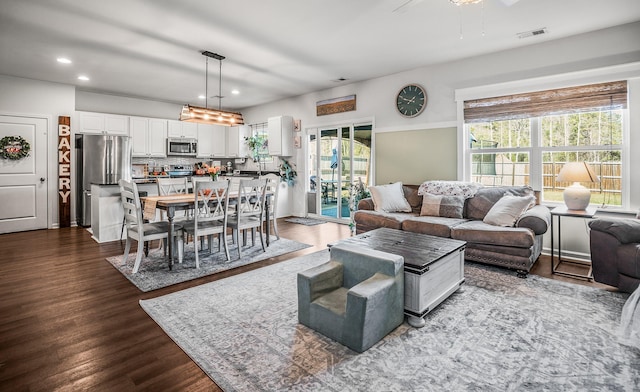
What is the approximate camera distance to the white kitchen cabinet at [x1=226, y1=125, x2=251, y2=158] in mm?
8453

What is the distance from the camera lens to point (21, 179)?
19.0 ft

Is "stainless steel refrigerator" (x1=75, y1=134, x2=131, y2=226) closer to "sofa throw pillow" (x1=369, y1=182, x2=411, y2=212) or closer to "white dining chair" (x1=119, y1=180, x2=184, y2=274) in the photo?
"white dining chair" (x1=119, y1=180, x2=184, y2=274)

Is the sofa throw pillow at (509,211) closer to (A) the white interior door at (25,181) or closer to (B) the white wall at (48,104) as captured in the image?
(B) the white wall at (48,104)

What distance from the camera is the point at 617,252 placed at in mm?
2797

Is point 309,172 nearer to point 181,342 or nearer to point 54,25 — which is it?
point 54,25

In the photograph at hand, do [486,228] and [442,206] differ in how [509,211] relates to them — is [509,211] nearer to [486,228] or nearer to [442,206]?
[486,228]

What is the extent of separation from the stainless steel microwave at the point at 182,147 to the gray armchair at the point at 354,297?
6.43 meters

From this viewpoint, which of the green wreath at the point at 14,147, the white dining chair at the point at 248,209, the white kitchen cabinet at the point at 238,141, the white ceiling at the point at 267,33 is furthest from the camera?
A: the white kitchen cabinet at the point at 238,141

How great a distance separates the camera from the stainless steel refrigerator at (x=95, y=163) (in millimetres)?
6066

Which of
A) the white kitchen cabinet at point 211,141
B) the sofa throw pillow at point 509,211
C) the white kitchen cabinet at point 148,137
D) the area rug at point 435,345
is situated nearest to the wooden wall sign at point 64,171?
the white kitchen cabinet at point 148,137

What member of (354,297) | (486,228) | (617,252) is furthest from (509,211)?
(354,297)

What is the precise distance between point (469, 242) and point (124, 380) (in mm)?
3381

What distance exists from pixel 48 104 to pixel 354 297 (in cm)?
702

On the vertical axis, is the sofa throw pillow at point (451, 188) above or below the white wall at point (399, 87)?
below
